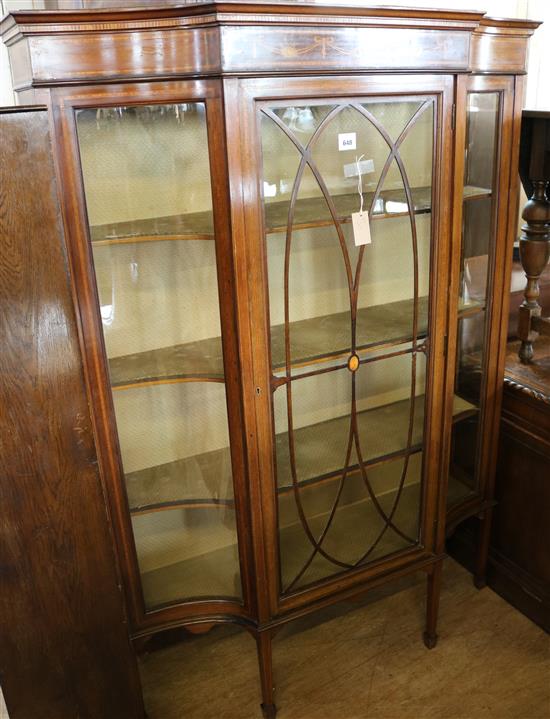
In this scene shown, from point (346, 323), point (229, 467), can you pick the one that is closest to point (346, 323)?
point (346, 323)

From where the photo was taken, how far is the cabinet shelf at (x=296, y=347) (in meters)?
1.35

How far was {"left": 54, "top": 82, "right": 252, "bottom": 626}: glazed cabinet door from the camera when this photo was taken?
1178 mm

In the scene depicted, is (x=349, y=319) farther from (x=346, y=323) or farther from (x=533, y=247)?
(x=533, y=247)

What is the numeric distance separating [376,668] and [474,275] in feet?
3.46

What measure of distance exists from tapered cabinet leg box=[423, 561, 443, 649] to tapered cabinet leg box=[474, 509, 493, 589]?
0.23m

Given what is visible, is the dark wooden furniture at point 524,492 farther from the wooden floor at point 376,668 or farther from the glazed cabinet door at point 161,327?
the glazed cabinet door at point 161,327

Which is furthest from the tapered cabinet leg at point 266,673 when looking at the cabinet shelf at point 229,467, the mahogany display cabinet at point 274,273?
the cabinet shelf at point 229,467

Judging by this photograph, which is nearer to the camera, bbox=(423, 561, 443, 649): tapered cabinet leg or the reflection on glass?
the reflection on glass

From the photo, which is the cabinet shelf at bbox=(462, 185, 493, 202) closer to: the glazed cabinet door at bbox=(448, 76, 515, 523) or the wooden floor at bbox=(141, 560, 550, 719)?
the glazed cabinet door at bbox=(448, 76, 515, 523)

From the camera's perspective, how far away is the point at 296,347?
4.56ft

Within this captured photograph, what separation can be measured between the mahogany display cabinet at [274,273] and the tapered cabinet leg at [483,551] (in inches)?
9.9

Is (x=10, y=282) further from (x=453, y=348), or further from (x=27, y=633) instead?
(x=453, y=348)

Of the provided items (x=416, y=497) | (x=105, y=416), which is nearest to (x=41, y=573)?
(x=105, y=416)

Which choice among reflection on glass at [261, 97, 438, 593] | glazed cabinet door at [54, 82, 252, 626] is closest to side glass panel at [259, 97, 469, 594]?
reflection on glass at [261, 97, 438, 593]
